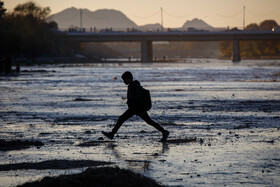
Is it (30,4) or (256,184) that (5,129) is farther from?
(30,4)

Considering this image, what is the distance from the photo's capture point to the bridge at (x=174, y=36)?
14488 centimetres

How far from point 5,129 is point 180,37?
446 feet

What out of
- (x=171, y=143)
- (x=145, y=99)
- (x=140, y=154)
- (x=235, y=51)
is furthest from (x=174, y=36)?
(x=140, y=154)

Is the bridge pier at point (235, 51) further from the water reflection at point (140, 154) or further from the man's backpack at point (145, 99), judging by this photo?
the water reflection at point (140, 154)

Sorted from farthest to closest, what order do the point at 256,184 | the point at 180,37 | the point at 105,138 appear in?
1. the point at 180,37
2. the point at 105,138
3. the point at 256,184

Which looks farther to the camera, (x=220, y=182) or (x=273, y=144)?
(x=273, y=144)

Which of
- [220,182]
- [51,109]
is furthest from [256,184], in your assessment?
[51,109]

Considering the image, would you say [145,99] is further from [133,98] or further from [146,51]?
[146,51]

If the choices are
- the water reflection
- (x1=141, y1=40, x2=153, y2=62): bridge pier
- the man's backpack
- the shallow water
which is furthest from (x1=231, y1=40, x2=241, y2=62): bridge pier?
the water reflection

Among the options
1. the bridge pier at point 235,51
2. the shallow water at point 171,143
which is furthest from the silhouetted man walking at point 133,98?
the bridge pier at point 235,51

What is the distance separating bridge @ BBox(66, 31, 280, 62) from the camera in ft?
475

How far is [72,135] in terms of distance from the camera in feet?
48.3

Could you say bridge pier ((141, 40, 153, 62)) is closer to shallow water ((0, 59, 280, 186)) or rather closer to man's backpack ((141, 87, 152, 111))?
shallow water ((0, 59, 280, 186))

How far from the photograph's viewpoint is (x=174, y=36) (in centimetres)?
15112
